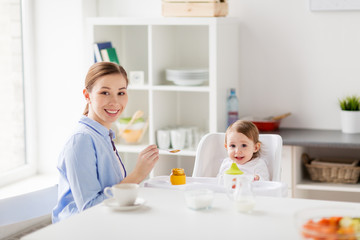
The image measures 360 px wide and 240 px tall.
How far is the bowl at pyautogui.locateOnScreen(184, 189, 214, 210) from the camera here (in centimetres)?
201

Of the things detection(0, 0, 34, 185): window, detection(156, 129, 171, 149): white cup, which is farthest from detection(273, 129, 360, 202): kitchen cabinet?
detection(0, 0, 34, 185): window

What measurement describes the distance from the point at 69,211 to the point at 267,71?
6.37 ft

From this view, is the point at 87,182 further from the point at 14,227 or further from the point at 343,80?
the point at 343,80

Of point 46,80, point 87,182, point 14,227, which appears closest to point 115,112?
point 87,182

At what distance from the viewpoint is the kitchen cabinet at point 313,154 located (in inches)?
130

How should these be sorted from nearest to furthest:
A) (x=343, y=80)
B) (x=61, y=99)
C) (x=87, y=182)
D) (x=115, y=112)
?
(x=87, y=182) < (x=115, y=112) < (x=343, y=80) < (x=61, y=99)

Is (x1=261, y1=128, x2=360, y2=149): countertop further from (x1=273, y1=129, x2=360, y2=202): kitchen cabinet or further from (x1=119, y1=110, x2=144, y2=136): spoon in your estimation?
(x1=119, y1=110, x2=144, y2=136): spoon

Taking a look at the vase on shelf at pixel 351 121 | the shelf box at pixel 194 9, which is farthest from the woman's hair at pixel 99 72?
the vase on shelf at pixel 351 121

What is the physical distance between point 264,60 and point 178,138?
753 mm

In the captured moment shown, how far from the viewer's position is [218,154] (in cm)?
297

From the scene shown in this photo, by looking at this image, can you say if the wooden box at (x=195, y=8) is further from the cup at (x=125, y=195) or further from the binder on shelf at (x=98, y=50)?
the cup at (x=125, y=195)

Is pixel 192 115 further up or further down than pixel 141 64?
further down

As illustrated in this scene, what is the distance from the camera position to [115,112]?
7.89 feet

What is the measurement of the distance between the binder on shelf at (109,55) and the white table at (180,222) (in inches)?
69.8
